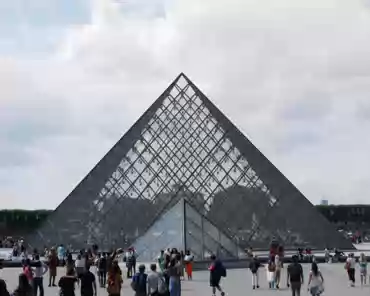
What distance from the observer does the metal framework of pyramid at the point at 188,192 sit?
1927 inches

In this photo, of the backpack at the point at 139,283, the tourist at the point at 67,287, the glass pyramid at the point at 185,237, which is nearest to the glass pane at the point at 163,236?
the glass pyramid at the point at 185,237

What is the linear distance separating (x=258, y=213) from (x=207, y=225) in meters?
12.9

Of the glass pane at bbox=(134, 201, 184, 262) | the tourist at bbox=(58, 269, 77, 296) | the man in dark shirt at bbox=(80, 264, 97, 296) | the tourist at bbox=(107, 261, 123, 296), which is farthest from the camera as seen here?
the glass pane at bbox=(134, 201, 184, 262)

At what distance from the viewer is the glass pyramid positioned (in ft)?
122

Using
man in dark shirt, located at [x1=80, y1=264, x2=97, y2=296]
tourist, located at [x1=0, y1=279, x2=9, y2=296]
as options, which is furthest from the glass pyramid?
tourist, located at [x1=0, y1=279, x2=9, y2=296]

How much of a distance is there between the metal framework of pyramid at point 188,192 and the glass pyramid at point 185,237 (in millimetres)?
9990

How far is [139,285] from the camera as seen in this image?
1573 cm

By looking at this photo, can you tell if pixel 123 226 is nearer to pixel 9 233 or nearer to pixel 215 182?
pixel 215 182

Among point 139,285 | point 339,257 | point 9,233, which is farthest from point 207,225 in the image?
point 9,233

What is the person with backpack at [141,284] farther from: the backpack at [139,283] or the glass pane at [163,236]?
the glass pane at [163,236]

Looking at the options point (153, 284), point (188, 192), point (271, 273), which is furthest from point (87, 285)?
point (188, 192)

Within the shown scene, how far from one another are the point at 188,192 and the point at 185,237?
14.4 metres

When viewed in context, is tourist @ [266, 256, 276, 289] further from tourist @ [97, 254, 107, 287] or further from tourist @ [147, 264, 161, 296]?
tourist @ [147, 264, 161, 296]

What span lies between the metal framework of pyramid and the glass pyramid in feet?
32.8
